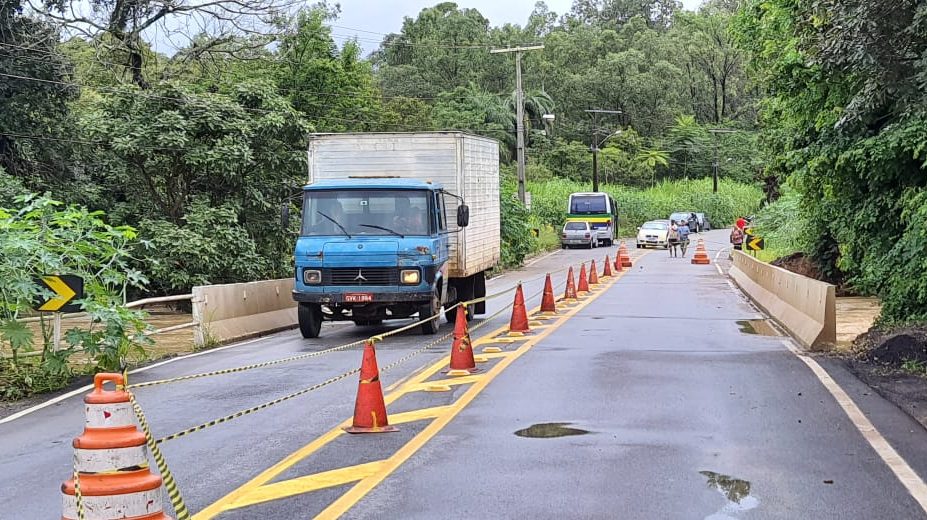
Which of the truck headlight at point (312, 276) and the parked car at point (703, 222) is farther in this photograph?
the parked car at point (703, 222)

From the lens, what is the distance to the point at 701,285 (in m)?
33.0

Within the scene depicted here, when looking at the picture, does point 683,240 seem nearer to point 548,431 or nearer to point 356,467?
point 548,431

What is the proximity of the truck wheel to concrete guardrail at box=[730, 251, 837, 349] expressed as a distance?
7660mm

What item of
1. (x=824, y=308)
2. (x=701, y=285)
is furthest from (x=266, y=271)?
(x=824, y=308)

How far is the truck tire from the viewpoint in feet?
57.1

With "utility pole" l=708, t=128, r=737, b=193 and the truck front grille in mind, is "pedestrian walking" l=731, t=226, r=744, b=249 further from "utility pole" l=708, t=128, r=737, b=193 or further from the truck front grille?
"utility pole" l=708, t=128, r=737, b=193

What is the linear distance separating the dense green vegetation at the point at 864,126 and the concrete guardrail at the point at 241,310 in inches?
377

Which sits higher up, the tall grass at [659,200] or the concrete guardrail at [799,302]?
the tall grass at [659,200]

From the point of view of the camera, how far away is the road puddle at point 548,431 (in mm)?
9125

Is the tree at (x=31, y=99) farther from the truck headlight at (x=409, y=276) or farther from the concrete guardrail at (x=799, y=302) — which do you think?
the concrete guardrail at (x=799, y=302)

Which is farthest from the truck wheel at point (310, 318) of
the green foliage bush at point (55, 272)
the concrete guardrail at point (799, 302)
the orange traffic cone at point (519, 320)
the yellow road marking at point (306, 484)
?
the yellow road marking at point (306, 484)

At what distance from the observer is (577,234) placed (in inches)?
2525

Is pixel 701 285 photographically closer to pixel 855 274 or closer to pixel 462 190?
pixel 855 274

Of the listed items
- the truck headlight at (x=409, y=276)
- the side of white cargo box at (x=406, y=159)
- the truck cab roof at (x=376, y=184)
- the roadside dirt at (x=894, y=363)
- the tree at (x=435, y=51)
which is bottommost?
the roadside dirt at (x=894, y=363)
